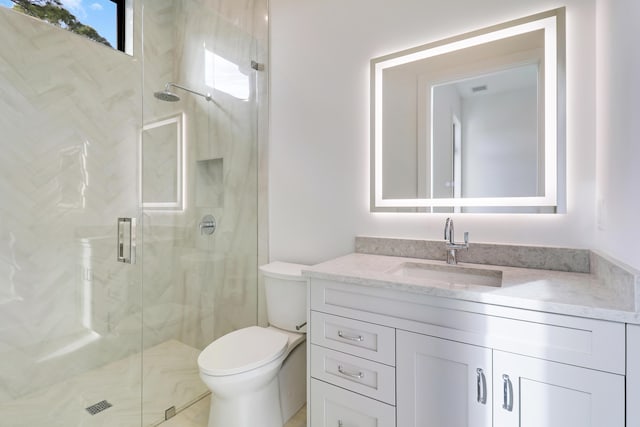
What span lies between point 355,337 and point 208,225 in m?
1.30

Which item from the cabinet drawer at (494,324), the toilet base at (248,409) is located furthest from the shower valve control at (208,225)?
the cabinet drawer at (494,324)

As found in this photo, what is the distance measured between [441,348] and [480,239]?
2.21 ft

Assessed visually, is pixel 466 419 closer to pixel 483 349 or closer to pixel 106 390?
pixel 483 349

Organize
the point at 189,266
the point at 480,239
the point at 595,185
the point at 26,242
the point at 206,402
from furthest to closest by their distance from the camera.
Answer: the point at 189,266 → the point at 206,402 → the point at 26,242 → the point at 480,239 → the point at 595,185

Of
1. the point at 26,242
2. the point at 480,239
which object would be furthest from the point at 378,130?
the point at 26,242

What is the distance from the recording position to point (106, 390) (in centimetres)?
173

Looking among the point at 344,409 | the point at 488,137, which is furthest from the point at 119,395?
the point at 488,137

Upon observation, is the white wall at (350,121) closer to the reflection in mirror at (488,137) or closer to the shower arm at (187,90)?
the reflection in mirror at (488,137)

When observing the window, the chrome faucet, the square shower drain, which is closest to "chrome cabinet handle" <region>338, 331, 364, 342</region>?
the chrome faucet

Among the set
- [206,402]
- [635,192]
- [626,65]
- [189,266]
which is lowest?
[206,402]

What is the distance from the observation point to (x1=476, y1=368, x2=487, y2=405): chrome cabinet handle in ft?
3.21

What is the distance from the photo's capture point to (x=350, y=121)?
73.3 inches

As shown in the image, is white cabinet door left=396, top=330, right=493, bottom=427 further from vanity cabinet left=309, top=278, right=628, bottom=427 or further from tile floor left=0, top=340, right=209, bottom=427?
tile floor left=0, top=340, right=209, bottom=427

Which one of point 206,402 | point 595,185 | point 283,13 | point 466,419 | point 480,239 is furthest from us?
point 283,13
